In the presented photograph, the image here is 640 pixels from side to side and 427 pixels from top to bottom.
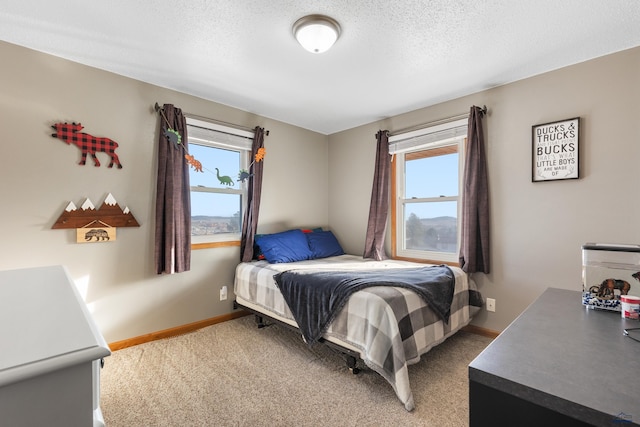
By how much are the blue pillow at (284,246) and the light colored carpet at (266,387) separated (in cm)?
83

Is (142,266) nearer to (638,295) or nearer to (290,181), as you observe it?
(290,181)

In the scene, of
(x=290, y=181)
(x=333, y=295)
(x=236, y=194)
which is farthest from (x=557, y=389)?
(x=290, y=181)

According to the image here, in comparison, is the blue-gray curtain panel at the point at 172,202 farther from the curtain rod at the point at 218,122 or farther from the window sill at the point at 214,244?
the window sill at the point at 214,244

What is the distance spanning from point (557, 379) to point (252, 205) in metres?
2.91

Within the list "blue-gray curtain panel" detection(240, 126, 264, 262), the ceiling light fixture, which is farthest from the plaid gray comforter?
the ceiling light fixture

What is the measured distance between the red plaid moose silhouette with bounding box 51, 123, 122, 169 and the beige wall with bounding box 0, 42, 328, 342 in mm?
44

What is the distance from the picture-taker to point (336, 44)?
2.03 metres

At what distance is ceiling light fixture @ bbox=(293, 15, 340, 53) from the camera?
1.75m

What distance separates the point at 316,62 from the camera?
7.43 ft

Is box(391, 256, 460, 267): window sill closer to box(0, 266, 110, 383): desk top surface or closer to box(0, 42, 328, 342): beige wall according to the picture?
box(0, 42, 328, 342): beige wall

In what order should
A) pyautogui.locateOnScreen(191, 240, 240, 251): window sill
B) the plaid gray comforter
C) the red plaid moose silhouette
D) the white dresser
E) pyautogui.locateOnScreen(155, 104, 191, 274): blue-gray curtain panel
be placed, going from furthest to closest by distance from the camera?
pyautogui.locateOnScreen(191, 240, 240, 251): window sill
pyautogui.locateOnScreen(155, 104, 191, 274): blue-gray curtain panel
the red plaid moose silhouette
the plaid gray comforter
the white dresser

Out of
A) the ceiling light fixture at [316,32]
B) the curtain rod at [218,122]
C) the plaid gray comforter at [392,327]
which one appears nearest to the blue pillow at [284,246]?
the plaid gray comforter at [392,327]

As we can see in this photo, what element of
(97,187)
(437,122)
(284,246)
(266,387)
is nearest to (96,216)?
(97,187)

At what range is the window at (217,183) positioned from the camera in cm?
295
